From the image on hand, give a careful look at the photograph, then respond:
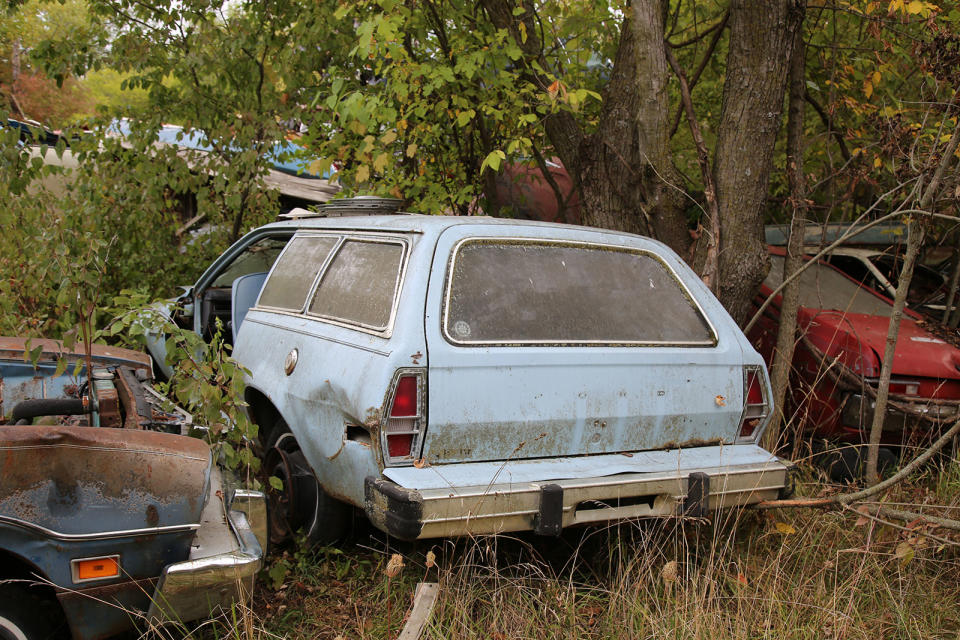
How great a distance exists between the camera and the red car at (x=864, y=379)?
477cm

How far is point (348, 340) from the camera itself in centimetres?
334

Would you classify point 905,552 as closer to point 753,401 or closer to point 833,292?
point 753,401

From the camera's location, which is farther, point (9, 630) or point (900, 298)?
point (900, 298)

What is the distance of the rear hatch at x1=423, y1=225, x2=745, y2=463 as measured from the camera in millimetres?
3133

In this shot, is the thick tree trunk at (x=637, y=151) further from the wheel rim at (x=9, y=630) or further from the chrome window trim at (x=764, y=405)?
the wheel rim at (x=9, y=630)

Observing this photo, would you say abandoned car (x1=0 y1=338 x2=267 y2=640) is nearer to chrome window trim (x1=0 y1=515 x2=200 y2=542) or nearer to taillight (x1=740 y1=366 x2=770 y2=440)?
chrome window trim (x1=0 y1=515 x2=200 y2=542)

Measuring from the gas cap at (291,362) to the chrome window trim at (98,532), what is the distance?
1167 millimetres

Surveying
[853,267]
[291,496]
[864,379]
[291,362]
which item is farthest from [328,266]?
[853,267]

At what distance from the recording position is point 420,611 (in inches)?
115

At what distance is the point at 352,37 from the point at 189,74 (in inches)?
61.7

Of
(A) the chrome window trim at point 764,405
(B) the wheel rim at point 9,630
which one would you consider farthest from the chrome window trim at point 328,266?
(A) the chrome window trim at point 764,405

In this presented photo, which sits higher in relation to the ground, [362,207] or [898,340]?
[362,207]

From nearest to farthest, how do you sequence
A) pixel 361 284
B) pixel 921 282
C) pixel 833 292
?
pixel 361 284 < pixel 833 292 < pixel 921 282

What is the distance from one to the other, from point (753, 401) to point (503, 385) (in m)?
1.35
